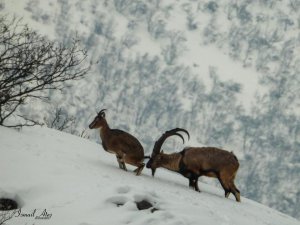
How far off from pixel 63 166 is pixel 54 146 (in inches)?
122

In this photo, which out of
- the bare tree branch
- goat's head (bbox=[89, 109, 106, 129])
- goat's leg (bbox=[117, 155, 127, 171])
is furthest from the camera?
goat's head (bbox=[89, 109, 106, 129])

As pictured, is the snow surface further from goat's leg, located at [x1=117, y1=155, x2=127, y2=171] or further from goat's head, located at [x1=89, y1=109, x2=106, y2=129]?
goat's head, located at [x1=89, y1=109, x2=106, y2=129]

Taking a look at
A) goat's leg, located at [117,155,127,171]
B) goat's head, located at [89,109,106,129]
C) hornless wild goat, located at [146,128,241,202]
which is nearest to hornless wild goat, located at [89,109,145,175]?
goat's leg, located at [117,155,127,171]

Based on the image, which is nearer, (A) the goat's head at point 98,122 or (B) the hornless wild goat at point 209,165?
(B) the hornless wild goat at point 209,165

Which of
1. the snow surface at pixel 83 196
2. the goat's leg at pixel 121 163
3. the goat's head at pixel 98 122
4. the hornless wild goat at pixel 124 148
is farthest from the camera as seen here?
the goat's head at pixel 98 122

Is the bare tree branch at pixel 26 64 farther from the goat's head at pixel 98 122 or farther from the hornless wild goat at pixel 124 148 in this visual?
the hornless wild goat at pixel 124 148

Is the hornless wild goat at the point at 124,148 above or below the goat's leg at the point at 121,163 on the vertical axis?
above

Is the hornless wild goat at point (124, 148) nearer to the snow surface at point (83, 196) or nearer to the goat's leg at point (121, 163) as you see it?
the goat's leg at point (121, 163)

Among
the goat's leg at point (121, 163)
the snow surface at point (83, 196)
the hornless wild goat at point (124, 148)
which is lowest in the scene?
the snow surface at point (83, 196)

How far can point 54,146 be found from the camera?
16.7 metres

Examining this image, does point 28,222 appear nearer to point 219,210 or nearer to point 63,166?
point 63,166

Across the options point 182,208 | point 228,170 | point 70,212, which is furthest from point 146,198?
point 228,170

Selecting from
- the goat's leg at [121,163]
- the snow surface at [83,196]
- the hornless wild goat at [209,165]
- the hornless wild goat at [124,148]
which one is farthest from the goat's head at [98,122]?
the snow surface at [83,196]

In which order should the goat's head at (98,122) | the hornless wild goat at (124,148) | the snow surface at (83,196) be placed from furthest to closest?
the goat's head at (98,122) → the hornless wild goat at (124,148) → the snow surface at (83,196)
